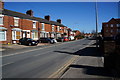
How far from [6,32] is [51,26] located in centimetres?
2241

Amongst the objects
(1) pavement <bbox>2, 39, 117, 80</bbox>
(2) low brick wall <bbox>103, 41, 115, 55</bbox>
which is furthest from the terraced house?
(2) low brick wall <bbox>103, 41, 115, 55</bbox>

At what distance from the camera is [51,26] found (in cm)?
4619

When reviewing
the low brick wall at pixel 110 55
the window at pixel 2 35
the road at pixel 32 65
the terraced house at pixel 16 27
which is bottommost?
the road at pixel 32 65

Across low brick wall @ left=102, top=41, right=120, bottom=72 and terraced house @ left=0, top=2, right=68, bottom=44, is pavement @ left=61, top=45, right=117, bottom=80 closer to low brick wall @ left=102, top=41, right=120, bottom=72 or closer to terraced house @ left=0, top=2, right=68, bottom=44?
low brick wall @ left=102, top=41, right=120, bottom=72

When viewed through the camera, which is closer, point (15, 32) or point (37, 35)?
point (15, 32)

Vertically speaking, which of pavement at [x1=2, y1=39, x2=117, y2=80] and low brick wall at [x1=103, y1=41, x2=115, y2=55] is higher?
low brick wall at [x1=103, y1=41, x2=115, y2=55]

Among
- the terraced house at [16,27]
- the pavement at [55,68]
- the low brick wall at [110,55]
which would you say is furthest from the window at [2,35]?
the low brick wall at [110,55]

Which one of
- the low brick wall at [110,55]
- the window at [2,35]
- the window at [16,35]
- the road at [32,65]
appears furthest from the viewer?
the window at [16,35]

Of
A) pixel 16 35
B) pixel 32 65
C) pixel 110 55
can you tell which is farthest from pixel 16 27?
pixel 110 55

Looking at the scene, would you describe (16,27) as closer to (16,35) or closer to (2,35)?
(16,35)

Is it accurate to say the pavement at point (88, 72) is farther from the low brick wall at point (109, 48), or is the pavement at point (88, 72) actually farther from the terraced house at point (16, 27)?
the terraced house at point (16, 27)

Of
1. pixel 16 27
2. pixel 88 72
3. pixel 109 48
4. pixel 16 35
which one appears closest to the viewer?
pixel 88 72

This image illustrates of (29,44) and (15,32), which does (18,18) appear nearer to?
(15,32)

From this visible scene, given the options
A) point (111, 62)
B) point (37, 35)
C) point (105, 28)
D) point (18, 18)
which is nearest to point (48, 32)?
point (37, 35)
